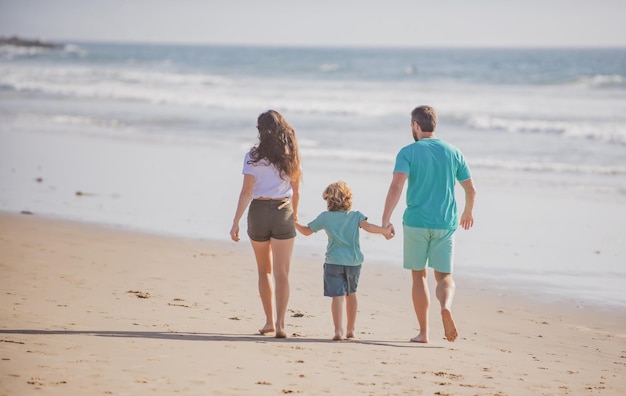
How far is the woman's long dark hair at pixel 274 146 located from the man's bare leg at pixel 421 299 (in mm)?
1170

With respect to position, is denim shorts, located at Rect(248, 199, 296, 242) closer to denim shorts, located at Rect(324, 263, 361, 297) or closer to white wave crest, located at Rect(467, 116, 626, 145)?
denim shorts, located at Rect(324, 263, 361, 297)

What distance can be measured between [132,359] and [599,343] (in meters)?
3.54

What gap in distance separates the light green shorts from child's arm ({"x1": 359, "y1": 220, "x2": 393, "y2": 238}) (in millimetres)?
163

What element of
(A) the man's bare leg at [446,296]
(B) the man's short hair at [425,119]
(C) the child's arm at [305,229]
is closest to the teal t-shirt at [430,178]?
(B) the man's short hair at [425,119]

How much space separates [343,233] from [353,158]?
10973mm

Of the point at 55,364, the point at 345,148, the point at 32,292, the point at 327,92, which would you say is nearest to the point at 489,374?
the point at 55,364

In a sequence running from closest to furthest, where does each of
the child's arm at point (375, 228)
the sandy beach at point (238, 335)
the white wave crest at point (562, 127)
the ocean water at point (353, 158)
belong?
the sandy beach at point (238, 335) → the child's arm at point (375, 228) → the ocean water at point (353, 158) → the white wave crest at point (562, 127)

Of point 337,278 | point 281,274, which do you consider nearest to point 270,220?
point 281,274

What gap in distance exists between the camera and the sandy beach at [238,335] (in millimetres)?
4812

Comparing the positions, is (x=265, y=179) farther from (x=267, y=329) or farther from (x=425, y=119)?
(x=425, y=119)

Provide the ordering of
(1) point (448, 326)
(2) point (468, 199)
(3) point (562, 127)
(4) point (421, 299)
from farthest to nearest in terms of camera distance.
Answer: (3) point (562, 127) → (2) point (468, 199) → (4) point (421, 299) → (1) point (448, 326)

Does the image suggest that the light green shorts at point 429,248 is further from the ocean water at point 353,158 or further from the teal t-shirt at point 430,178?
the ocean water at point 353,158

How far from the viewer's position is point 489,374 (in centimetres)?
529

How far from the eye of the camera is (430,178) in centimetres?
591
